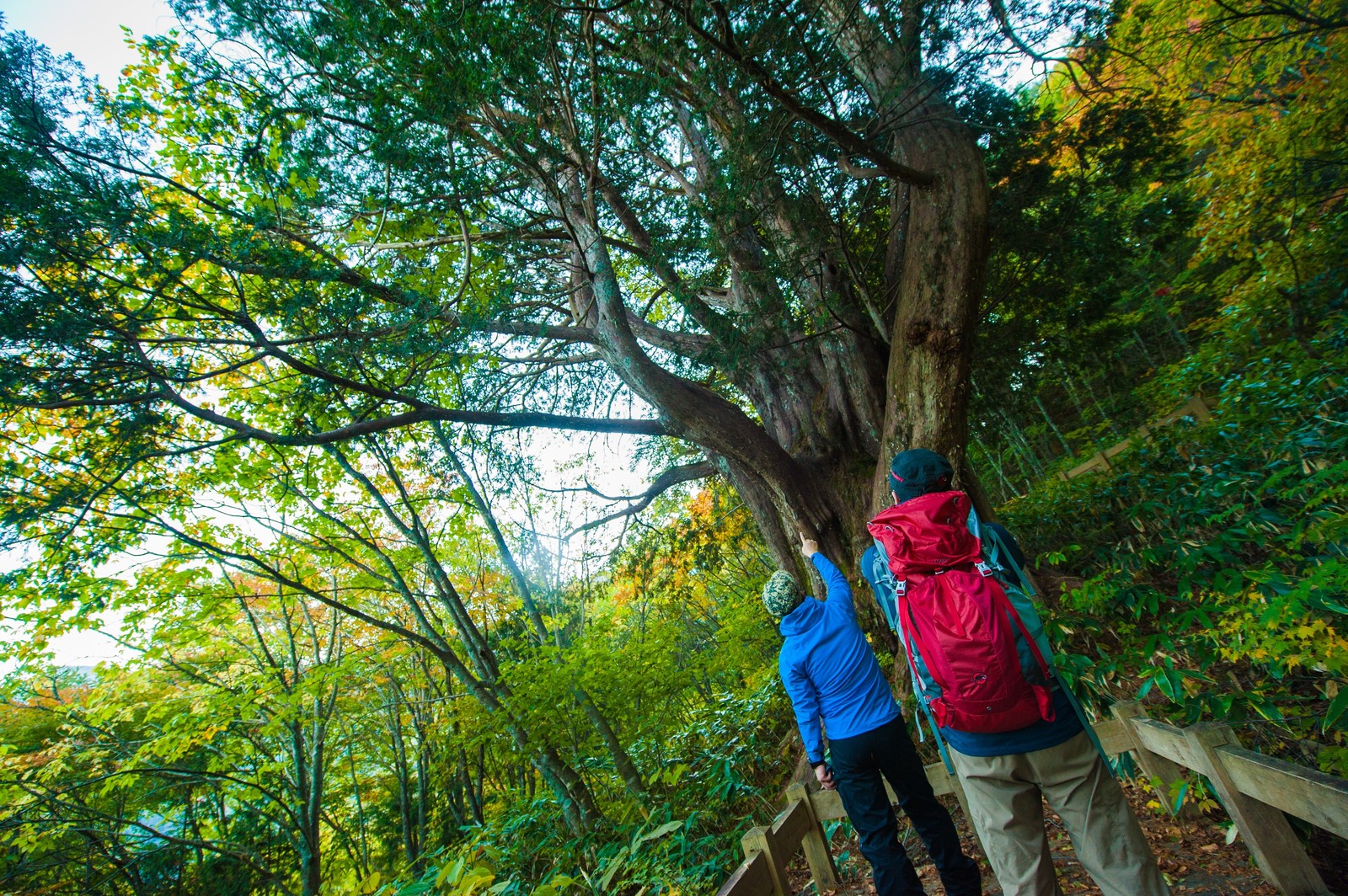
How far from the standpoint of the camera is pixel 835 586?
2.95 metres

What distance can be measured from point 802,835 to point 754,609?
6179mm

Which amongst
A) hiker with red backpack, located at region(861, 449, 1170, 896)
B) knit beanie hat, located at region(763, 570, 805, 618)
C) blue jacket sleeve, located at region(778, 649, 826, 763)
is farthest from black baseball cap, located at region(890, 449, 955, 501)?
blue jacket sleeve, located at region(778, 649, 826, 763)

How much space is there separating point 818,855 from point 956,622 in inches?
75.8

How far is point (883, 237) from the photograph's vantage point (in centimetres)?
614

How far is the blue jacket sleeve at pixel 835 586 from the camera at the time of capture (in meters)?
2.89

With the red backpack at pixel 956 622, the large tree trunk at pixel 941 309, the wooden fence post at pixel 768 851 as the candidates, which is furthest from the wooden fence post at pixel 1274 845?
the large tree trunk at pixel 941 309

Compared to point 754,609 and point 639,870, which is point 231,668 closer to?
point 754,609

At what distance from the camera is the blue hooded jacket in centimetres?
262

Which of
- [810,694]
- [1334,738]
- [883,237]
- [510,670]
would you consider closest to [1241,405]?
[883,237]

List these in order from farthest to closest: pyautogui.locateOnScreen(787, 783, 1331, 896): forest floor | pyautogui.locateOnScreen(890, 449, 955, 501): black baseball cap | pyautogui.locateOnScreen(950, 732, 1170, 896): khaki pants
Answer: pyautogui.locateOnScreen(787, 783, 1331, 896): forest floor < pyautogui.locateOnScreen(890, 449, 955, 501): black baseball cap < pyautogui.locateOnScreen(950, 732, 1170, 896): khaki pants

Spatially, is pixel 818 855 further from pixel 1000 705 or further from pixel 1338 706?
pixel 1338 706

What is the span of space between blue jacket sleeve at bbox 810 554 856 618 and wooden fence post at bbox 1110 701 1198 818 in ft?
4.08

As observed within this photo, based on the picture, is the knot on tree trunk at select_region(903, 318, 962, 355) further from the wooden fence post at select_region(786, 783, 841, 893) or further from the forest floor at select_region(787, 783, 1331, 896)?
the wooden fence post at select_region(786, 783, 841, 893)

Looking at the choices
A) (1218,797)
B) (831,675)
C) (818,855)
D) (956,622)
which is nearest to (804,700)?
(831,675)
